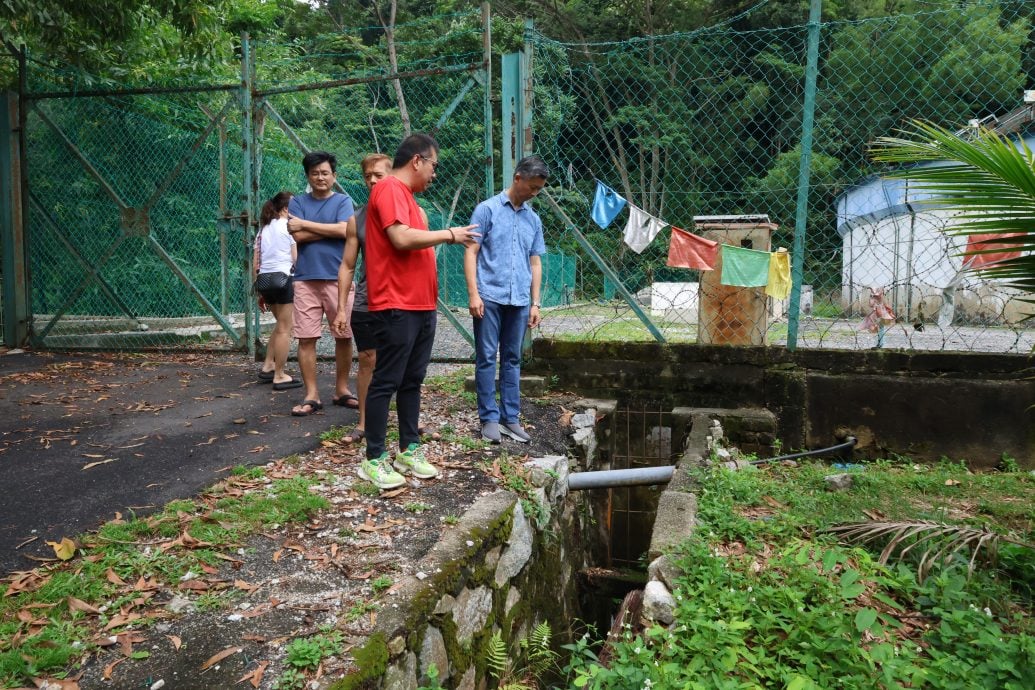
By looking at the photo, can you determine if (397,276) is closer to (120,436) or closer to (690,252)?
(120,436)

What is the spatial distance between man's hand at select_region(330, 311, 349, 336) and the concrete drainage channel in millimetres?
1400

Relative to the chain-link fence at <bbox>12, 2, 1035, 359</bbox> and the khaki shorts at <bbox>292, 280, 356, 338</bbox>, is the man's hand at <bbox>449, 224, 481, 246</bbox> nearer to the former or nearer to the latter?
the khaki shorts at <bbox>292, 280, 356, 338</bbox>

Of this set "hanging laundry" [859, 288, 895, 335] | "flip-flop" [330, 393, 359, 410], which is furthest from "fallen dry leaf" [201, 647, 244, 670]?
"hanging laundry" [859, 288, 895, 335]

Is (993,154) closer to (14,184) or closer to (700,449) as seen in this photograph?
(700,449)

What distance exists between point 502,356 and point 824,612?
A: 2.62m

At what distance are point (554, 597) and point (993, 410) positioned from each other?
3.45 metres

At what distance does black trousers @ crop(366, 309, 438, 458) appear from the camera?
3512mm

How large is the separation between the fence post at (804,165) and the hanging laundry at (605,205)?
4.42 feet

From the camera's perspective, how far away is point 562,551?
14.7 ft

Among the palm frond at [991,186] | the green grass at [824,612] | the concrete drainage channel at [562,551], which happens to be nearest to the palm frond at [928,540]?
the green grass at [824,612]

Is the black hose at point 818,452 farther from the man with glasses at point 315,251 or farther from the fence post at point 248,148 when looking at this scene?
the fence post at point 248,148

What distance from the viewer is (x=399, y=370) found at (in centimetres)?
354

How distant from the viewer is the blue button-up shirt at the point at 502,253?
14.5 ft

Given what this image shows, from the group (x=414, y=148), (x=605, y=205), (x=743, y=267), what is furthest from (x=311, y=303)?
(x=743, y=267)
